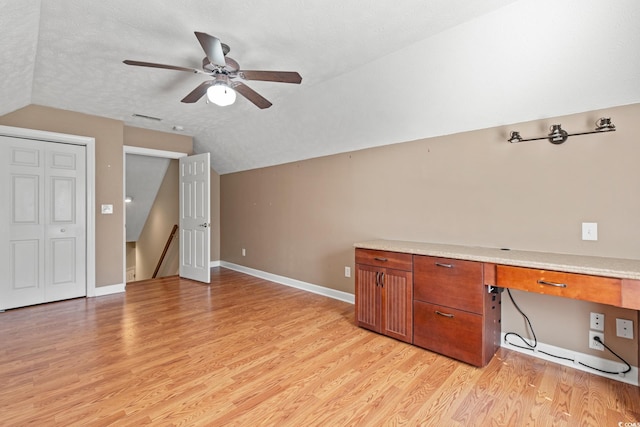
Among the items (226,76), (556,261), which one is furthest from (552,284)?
(226,76)

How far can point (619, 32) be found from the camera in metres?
1.80

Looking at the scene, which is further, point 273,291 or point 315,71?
point 273,291

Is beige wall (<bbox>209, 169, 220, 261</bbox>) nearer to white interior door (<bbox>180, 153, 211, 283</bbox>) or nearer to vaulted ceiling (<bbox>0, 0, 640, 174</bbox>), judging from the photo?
white interior door (<bbox>180, 153, 211, 283</bbox>)

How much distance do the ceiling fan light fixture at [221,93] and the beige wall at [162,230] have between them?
4006 mm

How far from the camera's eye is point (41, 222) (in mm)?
3627

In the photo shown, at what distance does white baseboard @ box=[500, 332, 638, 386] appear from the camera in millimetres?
2021

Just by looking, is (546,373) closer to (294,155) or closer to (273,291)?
(273,291)

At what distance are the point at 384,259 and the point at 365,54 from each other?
1.82m

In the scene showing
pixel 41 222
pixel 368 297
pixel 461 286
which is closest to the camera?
pixel 461 286

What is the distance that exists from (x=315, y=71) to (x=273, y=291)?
2.93 m

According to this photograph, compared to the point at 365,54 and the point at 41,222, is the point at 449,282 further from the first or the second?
the point at 41,222

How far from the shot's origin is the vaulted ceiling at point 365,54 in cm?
193

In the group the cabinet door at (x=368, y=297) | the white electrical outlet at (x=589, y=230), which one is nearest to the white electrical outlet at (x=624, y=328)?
the white electrical outlet at (x=589, y=230)

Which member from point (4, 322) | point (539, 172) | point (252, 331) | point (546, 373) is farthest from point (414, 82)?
point (4, 322)
